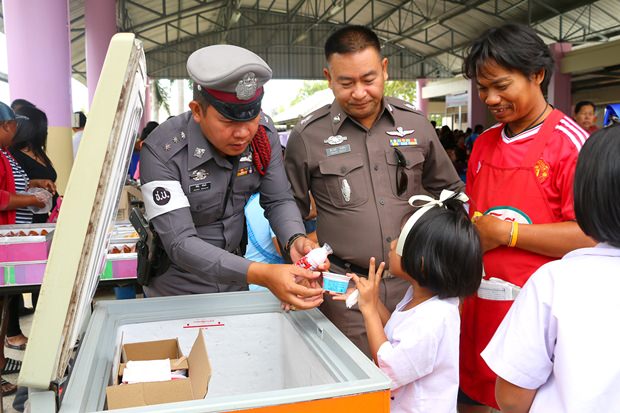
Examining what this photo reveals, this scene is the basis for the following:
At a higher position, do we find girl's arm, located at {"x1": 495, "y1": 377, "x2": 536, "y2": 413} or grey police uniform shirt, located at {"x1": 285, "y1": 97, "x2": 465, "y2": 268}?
grey police uniform shirt, located at {"x1": 285, "y1": 97, "x2": 465, "y2": 268}

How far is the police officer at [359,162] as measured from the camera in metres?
1.94

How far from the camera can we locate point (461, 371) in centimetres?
185

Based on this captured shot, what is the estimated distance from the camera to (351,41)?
1.92m

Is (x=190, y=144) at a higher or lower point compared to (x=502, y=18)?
lower

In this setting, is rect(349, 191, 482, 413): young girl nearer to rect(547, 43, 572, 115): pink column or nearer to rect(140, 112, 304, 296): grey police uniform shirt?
rect(140, 112, 304, 296): grey police uniform shirt

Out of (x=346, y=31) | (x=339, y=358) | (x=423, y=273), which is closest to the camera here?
(x=339, y=358)

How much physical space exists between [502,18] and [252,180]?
1667 cm

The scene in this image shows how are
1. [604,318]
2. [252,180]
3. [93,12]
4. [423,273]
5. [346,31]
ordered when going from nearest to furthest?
[604,318] → [423,273] → [252,180] → [346,31] → [93,12]

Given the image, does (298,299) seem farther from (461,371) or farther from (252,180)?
(461,371)

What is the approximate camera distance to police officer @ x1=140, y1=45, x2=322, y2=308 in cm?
138

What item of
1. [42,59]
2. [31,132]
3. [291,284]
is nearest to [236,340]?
[291,284]

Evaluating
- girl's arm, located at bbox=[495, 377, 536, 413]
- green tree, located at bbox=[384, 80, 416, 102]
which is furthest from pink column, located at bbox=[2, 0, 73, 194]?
green tree, located at bbox=[384, 80, 416, 102]

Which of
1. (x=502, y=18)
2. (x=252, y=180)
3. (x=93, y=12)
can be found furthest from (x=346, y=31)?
(x=502, y=18)

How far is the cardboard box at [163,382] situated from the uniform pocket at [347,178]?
2.82 feet
